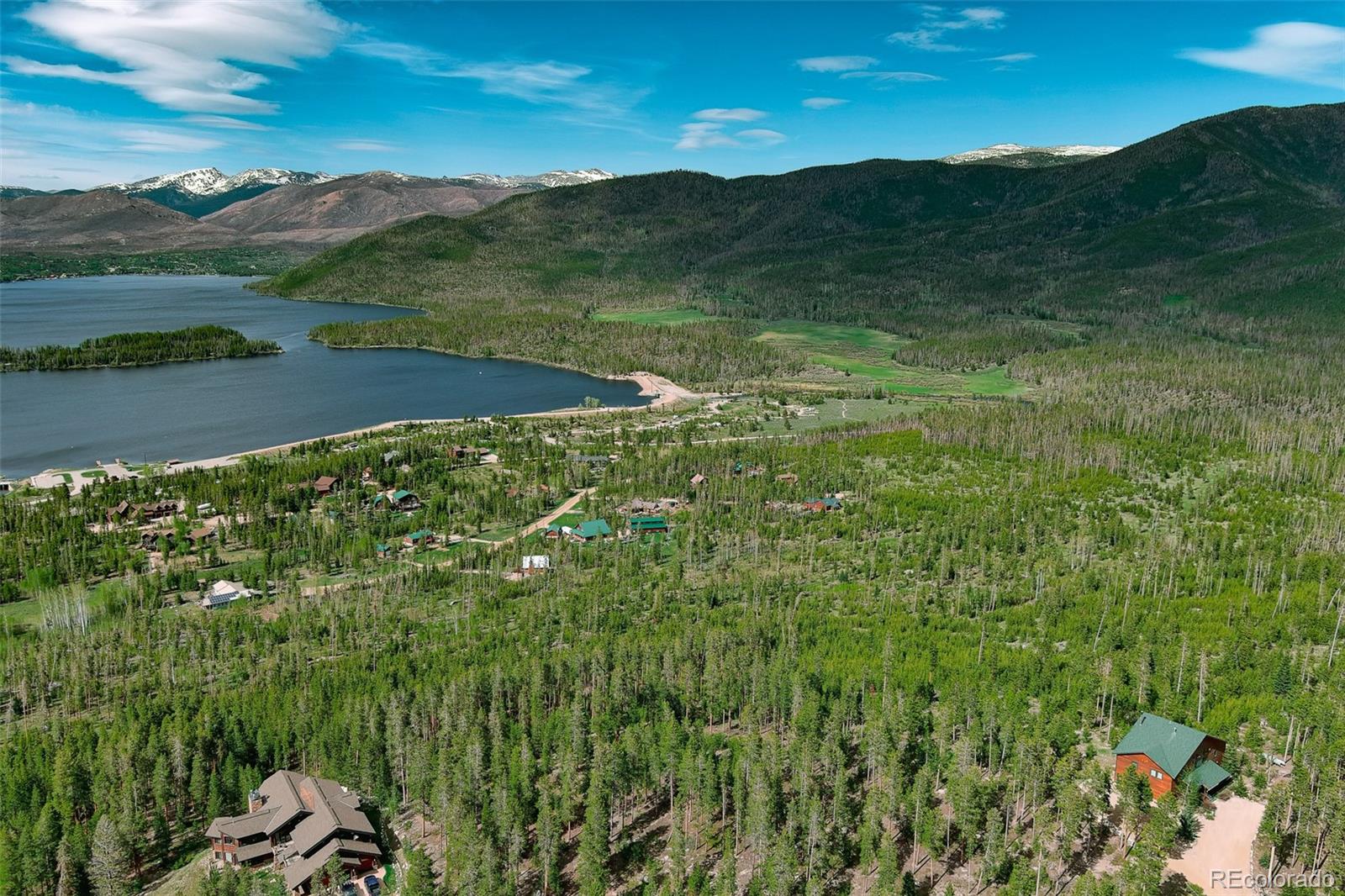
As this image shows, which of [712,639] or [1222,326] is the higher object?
[1222,326]

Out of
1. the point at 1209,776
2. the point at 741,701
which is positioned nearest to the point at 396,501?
the point at 741,701

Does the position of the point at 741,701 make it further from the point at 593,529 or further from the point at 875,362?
the point at 875,362

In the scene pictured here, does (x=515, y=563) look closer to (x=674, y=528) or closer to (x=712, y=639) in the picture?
(x=674, y=528)

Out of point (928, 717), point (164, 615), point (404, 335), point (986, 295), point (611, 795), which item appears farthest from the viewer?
point (986, 295)

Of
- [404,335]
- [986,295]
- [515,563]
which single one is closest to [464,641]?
[515,563]

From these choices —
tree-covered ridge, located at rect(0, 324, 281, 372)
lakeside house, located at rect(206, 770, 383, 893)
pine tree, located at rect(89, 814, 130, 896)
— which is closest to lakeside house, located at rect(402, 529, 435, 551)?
lakeside house, located at rect(206, 770, 383, 893)

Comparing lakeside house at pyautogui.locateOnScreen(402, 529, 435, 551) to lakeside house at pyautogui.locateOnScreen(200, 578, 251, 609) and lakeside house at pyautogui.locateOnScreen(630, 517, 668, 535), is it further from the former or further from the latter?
lakeside house at pyautogui.locateOnScreen(630, 517, 668, 535)
